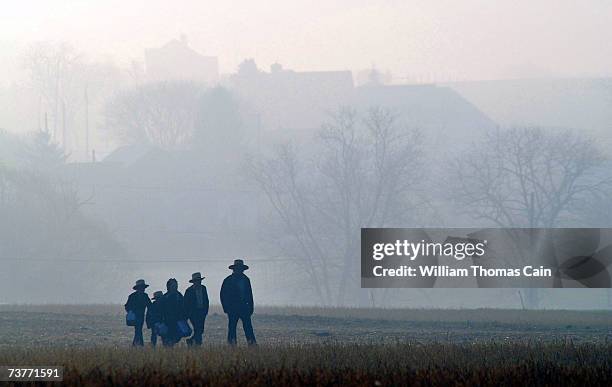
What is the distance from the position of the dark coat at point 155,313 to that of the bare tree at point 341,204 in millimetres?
66741

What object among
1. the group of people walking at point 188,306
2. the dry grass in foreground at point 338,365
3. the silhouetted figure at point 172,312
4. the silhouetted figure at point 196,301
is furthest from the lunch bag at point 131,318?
the dry grass in foreground at point 338,365

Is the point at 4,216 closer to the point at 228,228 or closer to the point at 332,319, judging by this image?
the point at 228,228

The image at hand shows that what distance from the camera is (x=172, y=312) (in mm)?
23703

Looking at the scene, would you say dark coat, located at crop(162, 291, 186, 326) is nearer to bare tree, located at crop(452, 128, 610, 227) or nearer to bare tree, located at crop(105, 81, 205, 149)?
bare tree, located at crop(452, 128, 610, 227)

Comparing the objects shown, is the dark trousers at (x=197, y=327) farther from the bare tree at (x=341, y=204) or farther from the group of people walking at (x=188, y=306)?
the bare tree at (x=341, y=204)

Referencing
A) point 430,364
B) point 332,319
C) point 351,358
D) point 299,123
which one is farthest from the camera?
point 299,123

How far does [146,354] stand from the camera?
2002cm

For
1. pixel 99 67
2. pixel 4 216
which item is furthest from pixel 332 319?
pixel 99 67

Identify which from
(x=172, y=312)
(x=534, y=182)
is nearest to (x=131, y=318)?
(x=172, y=312)

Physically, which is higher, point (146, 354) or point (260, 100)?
point (260, 100)

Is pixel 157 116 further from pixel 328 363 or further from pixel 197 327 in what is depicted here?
pixel 328 363

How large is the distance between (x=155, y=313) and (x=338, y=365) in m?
6.87

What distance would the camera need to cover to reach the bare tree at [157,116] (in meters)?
163

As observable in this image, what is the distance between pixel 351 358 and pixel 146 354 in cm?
342
